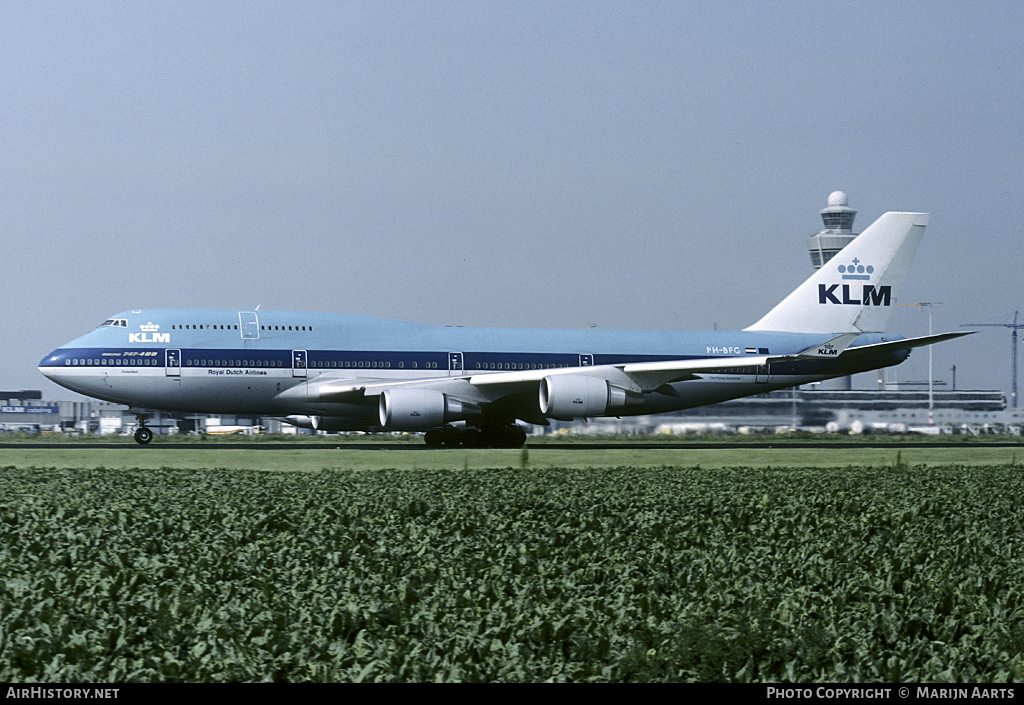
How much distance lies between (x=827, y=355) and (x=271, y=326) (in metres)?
18.9

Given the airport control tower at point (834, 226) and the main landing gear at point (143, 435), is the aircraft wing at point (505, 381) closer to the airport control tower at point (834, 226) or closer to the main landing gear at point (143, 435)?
the main landing gear at point (143, 435)

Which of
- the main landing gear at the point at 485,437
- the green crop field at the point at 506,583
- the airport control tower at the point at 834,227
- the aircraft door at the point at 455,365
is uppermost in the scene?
the airport control tower at the point at 834,227

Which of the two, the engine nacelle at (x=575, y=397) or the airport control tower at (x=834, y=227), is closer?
the engine nacelle at (x=575, y=397)

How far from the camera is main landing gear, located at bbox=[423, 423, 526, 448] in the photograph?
1436 inches

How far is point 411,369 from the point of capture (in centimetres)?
3572

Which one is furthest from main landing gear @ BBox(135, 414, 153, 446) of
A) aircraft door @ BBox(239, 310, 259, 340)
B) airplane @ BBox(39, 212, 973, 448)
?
aircraft door @ BBox(239, 310, 259, 340)

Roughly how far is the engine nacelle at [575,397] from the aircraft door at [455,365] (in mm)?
3382

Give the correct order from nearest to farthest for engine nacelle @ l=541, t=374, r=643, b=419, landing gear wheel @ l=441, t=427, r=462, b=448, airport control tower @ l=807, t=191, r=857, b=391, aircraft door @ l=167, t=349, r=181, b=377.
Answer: engine nacelle @ l=541, t=374, r=643, b=419 → aircraft door @ l=167, t=349, r=181, b=377 → landing gear wheel @ l=441, t=427, r=462, b=448 → airport control tower @ l=807, t=191, r=857, b=391

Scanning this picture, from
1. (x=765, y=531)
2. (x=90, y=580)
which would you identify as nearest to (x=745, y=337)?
(x=765, y=531)

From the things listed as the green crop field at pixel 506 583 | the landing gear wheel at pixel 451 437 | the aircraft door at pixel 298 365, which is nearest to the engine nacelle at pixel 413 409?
the landing gear wheel at pixel 451 437

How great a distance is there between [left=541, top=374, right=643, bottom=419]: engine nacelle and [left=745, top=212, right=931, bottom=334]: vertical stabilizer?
10640mm

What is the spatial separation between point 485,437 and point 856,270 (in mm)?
16363

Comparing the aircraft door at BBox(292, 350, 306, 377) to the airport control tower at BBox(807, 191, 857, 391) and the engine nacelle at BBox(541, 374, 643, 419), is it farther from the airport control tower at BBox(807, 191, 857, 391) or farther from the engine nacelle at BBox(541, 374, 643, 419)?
the airport control tower at BBox(807, 191, 857, 391)

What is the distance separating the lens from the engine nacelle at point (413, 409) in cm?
3275
